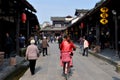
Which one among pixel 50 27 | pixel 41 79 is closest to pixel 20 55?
pixel 41 79

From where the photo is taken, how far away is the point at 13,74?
46.6 ft

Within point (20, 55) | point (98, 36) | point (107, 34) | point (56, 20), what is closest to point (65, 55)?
point (20, 55)

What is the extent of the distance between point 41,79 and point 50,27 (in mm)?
86810

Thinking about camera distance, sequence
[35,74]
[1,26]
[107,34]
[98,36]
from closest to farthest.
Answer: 1. [35,74]
2. [1,26]
3. [98,36]
4. [107,34]

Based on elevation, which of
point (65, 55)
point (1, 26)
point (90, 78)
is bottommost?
point (90, 78)

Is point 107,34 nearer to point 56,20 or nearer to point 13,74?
point 13,74

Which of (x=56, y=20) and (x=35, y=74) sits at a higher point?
(x=56, y=20)

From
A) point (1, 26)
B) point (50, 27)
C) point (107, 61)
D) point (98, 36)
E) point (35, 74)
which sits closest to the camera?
point (35, 74)

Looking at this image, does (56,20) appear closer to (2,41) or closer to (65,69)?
(2,41)

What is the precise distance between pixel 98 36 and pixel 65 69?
1861 cm

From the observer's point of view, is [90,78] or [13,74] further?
[13,74]

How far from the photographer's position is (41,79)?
41.1 feet

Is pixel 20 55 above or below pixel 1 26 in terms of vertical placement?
below

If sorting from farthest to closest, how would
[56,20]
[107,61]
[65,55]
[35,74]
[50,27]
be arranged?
1. [56,20]
2. [50,27]
3. [107,61]
4. [35,74]
5. [65,55]
